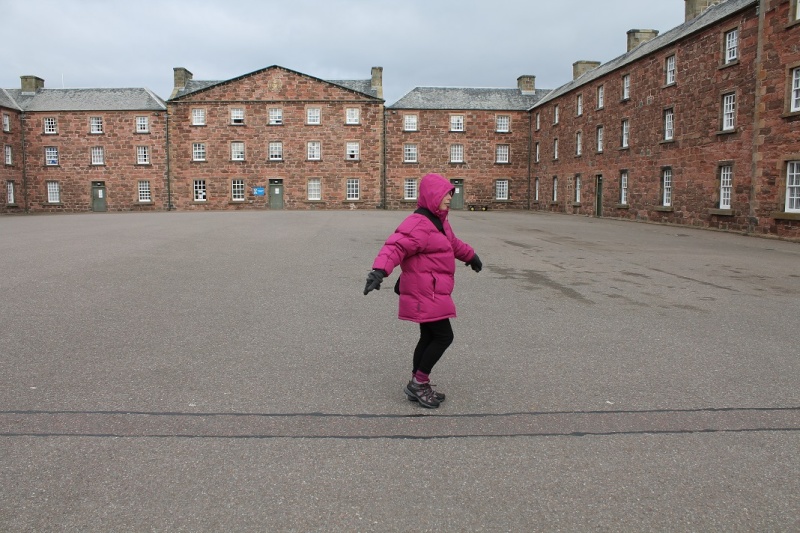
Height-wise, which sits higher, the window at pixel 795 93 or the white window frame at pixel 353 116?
the white window frame at pixel 353 116

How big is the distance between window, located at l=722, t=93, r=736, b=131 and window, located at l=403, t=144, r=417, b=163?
28.3 meters

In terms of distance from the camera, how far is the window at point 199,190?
167 feet

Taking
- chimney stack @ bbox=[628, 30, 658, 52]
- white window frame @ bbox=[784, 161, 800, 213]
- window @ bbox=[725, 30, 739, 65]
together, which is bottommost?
white window frame @ bbox=[784, 161, 800, 213]

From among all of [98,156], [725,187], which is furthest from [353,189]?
[725,187]

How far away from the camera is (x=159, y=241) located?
1738 centimetres

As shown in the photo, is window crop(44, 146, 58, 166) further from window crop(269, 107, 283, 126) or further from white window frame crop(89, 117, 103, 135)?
window crop(269, 107, 283, 126)

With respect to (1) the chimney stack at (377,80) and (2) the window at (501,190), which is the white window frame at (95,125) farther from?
(2) the window at (501,190)

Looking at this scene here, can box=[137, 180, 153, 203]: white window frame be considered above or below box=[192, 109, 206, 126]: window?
below

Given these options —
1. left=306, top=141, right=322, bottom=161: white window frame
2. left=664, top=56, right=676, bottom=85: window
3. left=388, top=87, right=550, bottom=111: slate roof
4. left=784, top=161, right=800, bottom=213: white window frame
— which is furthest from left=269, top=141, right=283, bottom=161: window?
left=784, top=161, right=800, bottom=213: white window frame

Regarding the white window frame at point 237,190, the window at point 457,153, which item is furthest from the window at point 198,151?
the window at point 457,153

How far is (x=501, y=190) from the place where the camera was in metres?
52.4

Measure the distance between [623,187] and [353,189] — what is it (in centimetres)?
2322

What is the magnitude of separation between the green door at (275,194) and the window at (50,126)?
16.9 meters

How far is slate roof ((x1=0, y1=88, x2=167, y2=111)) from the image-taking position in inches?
1997
